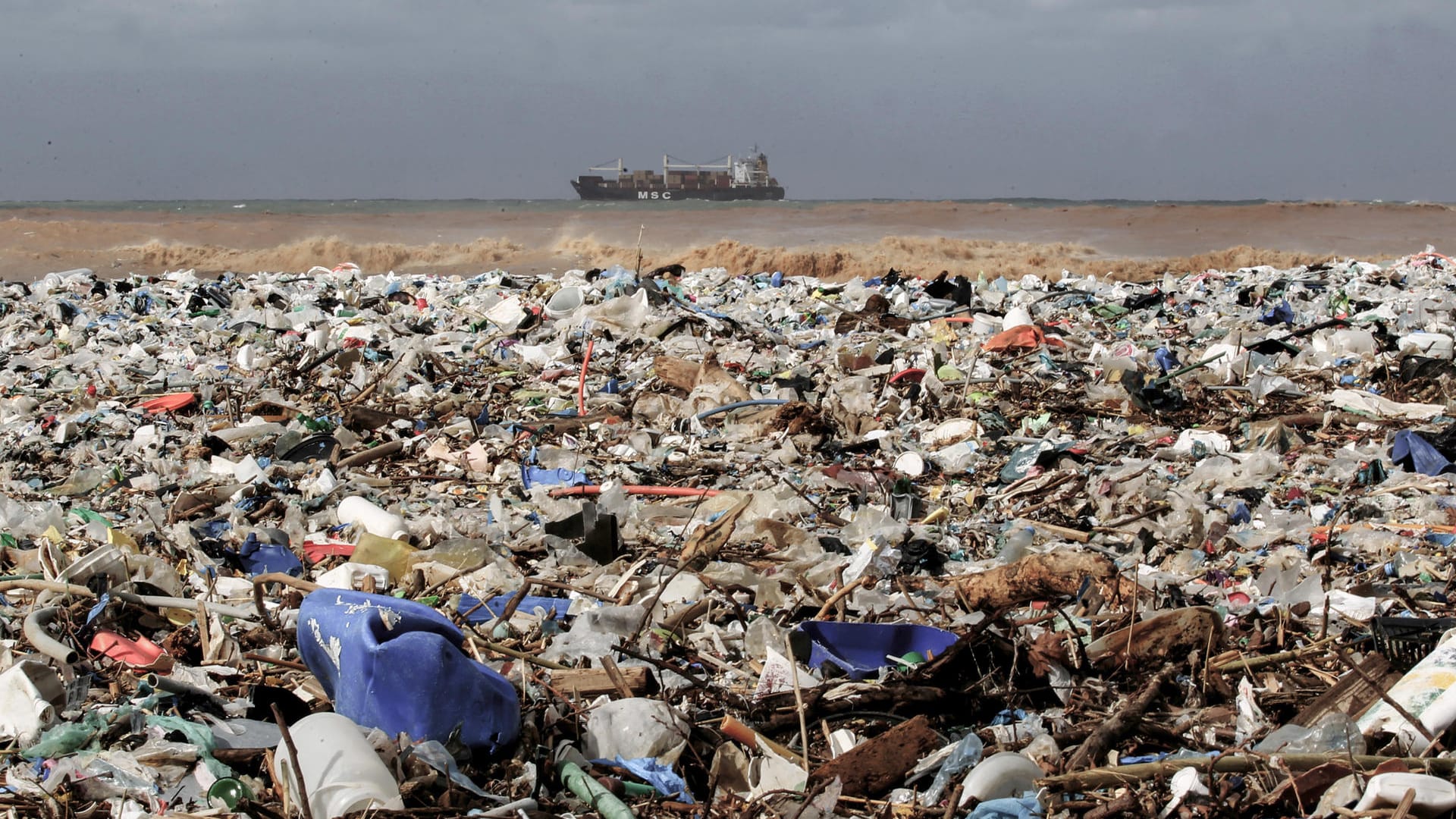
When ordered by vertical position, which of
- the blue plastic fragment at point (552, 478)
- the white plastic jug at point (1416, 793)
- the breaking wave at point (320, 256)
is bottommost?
the blue plastic fragment at point (552, 478)

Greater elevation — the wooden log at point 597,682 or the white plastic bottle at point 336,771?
the white plastic bottle at point 336,771

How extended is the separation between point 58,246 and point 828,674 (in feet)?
87.1

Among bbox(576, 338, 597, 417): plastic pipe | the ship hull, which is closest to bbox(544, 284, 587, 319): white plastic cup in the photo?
bbox(576, 338, 597, 417): plastic pipe

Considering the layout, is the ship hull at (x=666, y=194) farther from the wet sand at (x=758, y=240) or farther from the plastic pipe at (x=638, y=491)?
the plastic pipe at (x=638, y=491)

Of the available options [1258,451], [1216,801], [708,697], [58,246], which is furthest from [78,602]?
[58,246]

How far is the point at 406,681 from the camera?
2199 mm

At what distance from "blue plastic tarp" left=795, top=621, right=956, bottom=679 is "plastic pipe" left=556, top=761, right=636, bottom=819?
0.76 metres

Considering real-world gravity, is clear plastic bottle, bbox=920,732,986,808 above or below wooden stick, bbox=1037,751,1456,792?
below

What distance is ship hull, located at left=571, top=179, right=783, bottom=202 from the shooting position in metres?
53.1

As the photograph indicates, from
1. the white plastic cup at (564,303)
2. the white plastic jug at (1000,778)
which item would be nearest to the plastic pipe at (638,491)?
the white plastic jug at (1000,778)

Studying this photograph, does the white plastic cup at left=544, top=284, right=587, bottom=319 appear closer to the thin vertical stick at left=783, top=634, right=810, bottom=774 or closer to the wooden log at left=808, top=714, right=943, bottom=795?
the thin vertical stick at left=783, top=634, right=810, bottom=774

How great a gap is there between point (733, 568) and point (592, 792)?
1.36 m

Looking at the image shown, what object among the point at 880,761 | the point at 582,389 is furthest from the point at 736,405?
the point at 880,761

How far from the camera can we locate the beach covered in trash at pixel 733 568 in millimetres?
2160
